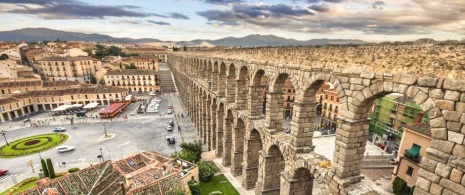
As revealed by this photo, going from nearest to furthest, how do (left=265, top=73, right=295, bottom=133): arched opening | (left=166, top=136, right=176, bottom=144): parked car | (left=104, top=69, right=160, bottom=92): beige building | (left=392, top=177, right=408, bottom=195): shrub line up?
1. (left=265, top=73, right=295, bottom=133): arched opening
2. (left=392, top=177, right=408, bottom=195): shrub
3. (left=166, top=136, right=176, bottom=144): parked car
4. (left=104, top=69, right=160, bottom=92): beige building

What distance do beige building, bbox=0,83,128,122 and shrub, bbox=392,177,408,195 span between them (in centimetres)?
6833

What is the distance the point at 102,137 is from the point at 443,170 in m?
48.6

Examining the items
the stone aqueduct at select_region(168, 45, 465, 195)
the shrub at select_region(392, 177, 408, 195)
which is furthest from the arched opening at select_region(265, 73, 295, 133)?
the shrub at select_region(392, 177, 408, 195)

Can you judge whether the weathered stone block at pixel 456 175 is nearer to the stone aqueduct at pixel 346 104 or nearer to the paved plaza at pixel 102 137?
the stone aqueduct at pixel 346 104

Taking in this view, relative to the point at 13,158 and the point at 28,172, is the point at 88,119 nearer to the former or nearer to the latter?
the point at 13,158

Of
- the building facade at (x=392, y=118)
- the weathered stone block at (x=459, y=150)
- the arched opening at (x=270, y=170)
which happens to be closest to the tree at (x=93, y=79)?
the arched opening at (x=270, y=170)

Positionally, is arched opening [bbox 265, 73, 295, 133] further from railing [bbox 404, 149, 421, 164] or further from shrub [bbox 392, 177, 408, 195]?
railing [bbox 404, 149, 421, 164]

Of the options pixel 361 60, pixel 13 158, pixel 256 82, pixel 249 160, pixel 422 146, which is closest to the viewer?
pixel 361 60

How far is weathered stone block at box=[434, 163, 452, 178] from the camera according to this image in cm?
711

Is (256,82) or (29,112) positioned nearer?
Answer: (256,82)

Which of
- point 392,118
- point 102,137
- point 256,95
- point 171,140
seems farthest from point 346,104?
point 102,137

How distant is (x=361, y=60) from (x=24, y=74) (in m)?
103

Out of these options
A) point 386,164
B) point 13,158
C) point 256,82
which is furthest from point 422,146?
point 13,158

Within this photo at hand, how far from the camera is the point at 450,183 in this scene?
7121 mm
